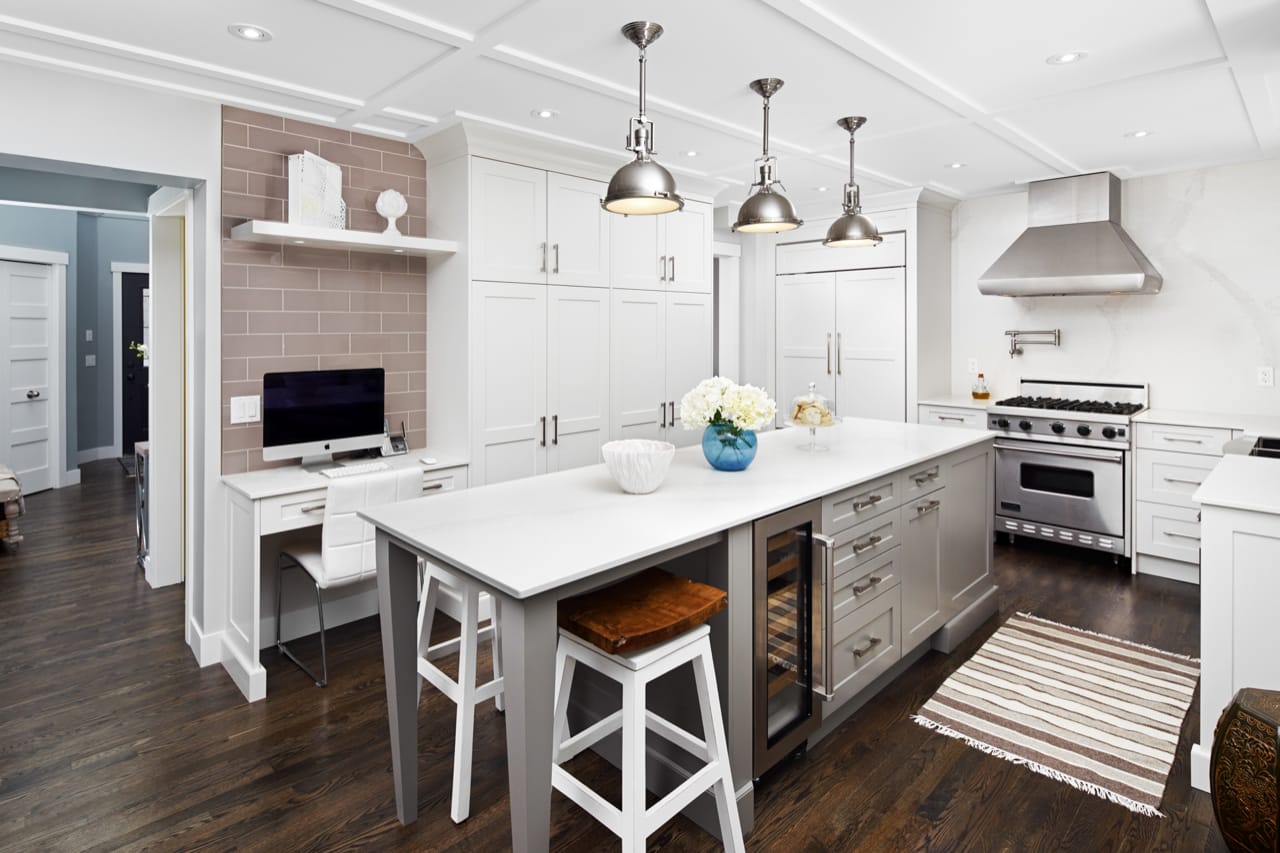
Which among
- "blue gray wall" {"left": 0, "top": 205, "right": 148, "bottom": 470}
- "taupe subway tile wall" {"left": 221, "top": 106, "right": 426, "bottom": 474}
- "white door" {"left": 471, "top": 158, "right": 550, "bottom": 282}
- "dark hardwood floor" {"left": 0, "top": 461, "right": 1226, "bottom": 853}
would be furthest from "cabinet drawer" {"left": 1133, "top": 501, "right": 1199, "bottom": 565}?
"blue gray wall" {"left": 0, "top": 205, "right": 148, "bottom": 470}

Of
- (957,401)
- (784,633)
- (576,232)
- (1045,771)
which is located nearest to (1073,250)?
(957,401)

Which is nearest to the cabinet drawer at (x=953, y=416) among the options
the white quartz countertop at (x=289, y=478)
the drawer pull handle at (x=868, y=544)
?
the drawer pull handle at (x=868, y=544)

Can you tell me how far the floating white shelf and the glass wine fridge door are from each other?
2.24m

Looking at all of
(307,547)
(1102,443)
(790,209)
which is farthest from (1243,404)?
(307,547)

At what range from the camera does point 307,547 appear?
3.26m

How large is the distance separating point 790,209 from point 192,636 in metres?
3.23

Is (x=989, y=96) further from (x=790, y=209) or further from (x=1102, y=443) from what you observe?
(x=1102, y=443)

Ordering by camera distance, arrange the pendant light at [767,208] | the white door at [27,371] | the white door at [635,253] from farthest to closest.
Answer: the white door at [27,371], the white door at [635,253], the pendant light at [767,208]

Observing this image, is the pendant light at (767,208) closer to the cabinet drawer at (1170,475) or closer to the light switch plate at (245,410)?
the light switch plate at (245,410)

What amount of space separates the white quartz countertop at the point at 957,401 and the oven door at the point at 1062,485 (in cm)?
32

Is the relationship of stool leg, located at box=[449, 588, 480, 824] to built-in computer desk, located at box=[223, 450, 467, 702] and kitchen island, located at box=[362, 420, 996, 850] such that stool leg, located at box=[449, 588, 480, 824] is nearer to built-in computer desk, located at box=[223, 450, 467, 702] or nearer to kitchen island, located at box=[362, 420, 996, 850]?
kitchen island, located at box=[362, 420, 996, 850]

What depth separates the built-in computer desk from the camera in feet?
9.51

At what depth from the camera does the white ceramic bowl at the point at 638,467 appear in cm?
229

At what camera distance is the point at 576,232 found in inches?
157
